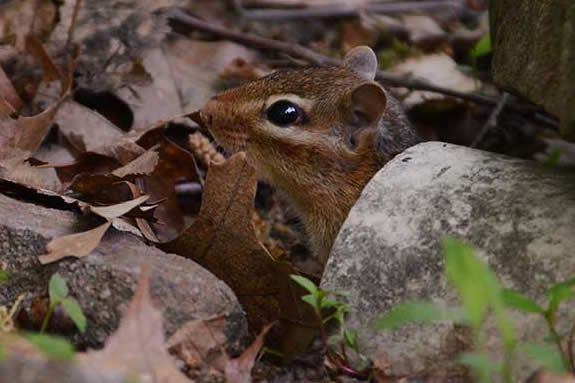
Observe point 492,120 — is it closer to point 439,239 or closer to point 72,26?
point 72,26

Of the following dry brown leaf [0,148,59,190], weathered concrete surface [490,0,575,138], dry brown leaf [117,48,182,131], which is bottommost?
dry brown leaf [117,48,182,131]

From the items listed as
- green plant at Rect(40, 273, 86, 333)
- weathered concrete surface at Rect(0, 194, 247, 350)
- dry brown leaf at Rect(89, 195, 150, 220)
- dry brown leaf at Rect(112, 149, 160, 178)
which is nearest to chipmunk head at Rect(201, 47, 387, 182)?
dry brown leaf at Rect(112, 149, 160, 178)

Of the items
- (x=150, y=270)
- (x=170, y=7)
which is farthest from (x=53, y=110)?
(x=150, y=270)

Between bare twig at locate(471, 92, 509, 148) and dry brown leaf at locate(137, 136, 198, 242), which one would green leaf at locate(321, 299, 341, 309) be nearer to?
dry brown leaf at locate(137, 136, 198, 242)

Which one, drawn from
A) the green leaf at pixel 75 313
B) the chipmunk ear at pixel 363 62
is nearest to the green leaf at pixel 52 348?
the green leaf at pixel 75 313

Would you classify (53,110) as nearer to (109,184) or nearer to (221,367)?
(109,184)

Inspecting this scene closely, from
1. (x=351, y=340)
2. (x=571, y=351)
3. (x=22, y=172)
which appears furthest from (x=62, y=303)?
(x=571, y=351)
